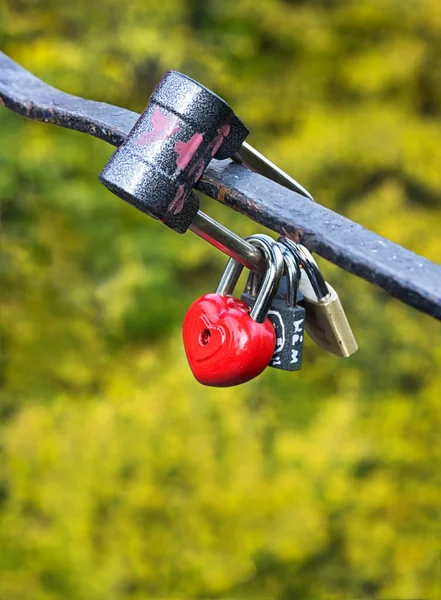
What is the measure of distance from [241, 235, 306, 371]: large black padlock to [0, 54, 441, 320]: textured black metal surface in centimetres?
9

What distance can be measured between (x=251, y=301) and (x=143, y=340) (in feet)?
11.8

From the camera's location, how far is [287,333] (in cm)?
58

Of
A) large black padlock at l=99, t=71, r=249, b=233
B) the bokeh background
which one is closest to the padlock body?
large black padlock at l=99, t=71, r=249, b=233

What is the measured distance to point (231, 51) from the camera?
3.79 meters

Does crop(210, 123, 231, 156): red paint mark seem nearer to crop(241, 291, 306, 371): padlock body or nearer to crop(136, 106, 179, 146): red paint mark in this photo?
crop(136, 106, 179, 146): red paint mark

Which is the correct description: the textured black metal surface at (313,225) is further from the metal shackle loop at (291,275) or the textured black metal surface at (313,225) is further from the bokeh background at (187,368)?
the bokeh background at (187,368)

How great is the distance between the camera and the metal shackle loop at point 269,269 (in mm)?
548

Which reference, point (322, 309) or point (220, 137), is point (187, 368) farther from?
point (220, 137)

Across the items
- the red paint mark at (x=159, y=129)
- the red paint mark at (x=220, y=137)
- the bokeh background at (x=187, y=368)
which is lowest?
the bokeh background at (x=187, y=368)

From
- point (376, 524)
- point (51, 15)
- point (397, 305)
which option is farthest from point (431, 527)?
point (51, 15)

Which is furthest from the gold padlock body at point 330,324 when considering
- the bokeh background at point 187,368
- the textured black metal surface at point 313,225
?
→ the bokeh background at point 187,368

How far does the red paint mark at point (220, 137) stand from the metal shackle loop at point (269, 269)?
3.5 inches

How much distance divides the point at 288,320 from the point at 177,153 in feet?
0.53

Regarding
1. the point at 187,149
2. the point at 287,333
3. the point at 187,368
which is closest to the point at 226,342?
the point at 287,333
